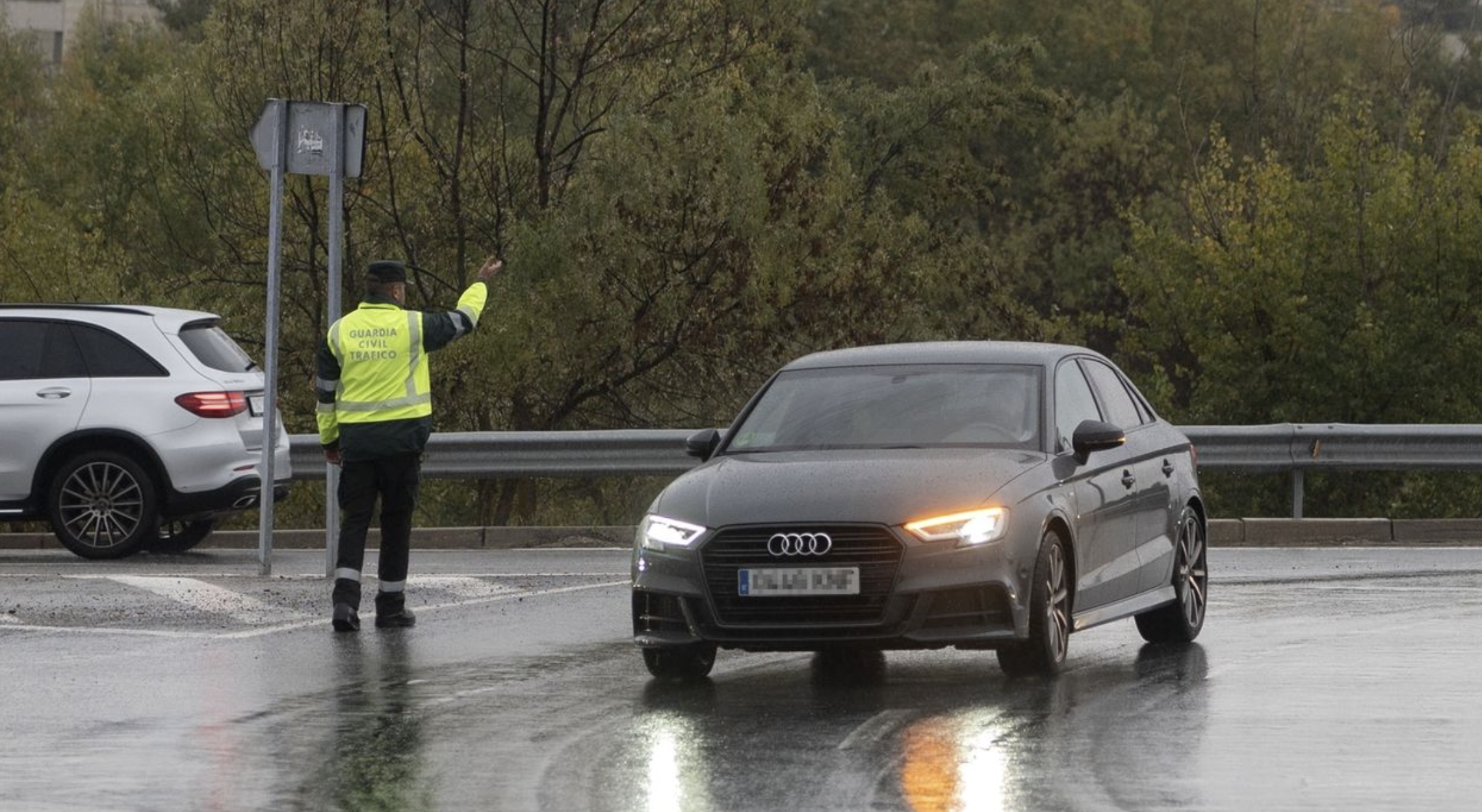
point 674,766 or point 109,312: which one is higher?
point 109,312

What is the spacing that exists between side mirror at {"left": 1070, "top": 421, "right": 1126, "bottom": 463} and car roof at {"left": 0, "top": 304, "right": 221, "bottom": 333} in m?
8.70

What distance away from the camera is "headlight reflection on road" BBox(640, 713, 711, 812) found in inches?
306

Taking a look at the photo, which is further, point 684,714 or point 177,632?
point 177,632

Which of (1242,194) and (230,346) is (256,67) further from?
(1242,194)

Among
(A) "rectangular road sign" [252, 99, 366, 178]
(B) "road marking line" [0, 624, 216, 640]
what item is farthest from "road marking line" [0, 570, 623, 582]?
(A) "rectangular road sign" [252, 99, 366, 178]

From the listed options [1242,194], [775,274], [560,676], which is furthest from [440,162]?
[560,676]

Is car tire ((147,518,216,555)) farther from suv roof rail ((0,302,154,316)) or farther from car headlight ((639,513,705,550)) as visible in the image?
car headlight ((639,513,705,550))

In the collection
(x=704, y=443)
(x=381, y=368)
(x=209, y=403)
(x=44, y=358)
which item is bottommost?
(x=209, y=403)

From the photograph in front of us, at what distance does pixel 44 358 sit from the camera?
18.3 meters

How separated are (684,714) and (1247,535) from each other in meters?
10.6

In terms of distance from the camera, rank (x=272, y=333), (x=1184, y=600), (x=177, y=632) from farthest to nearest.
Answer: (x=272, y=333) < (x=177, y=632) < (x=1184, y=600)

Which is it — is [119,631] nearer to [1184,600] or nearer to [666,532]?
[666,532]

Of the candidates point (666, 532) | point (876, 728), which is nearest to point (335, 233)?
point (666, 532)

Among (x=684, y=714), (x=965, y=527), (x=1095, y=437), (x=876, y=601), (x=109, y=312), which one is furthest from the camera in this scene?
(x=109, y=312)
